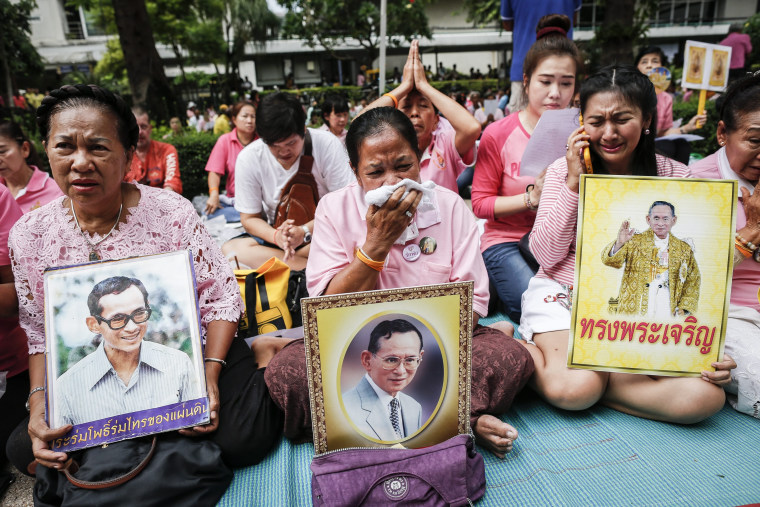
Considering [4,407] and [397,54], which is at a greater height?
[397,54]

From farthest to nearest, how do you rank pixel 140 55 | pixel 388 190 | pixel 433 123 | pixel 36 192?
pixel 140 55
pixel 36 192
pixel 433 123
pixel 388 190

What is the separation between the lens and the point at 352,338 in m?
1.67

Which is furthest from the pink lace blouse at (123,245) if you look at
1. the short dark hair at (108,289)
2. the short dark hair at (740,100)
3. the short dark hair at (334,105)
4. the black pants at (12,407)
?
the short dark hair at (334,105)

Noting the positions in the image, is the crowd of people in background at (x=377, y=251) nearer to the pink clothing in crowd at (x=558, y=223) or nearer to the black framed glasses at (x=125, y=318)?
the pink clothing in crowd at (x=558, y=223)

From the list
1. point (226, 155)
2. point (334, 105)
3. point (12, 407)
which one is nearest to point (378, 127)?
point (12, 407)

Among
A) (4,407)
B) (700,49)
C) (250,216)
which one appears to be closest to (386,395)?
(4,407)

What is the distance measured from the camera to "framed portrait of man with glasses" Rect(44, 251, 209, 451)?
1.67 m

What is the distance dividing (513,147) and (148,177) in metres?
4.03

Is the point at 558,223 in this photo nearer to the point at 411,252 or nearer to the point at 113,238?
the point at 411,252

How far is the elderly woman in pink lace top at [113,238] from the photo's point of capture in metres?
1.78

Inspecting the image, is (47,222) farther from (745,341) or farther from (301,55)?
(301,55)

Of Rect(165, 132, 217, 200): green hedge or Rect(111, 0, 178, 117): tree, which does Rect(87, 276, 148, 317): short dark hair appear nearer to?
Rect(165, 132, 217, 200): green hedge

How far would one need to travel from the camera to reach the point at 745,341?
207 cm

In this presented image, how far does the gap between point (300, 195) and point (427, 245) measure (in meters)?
1.70
